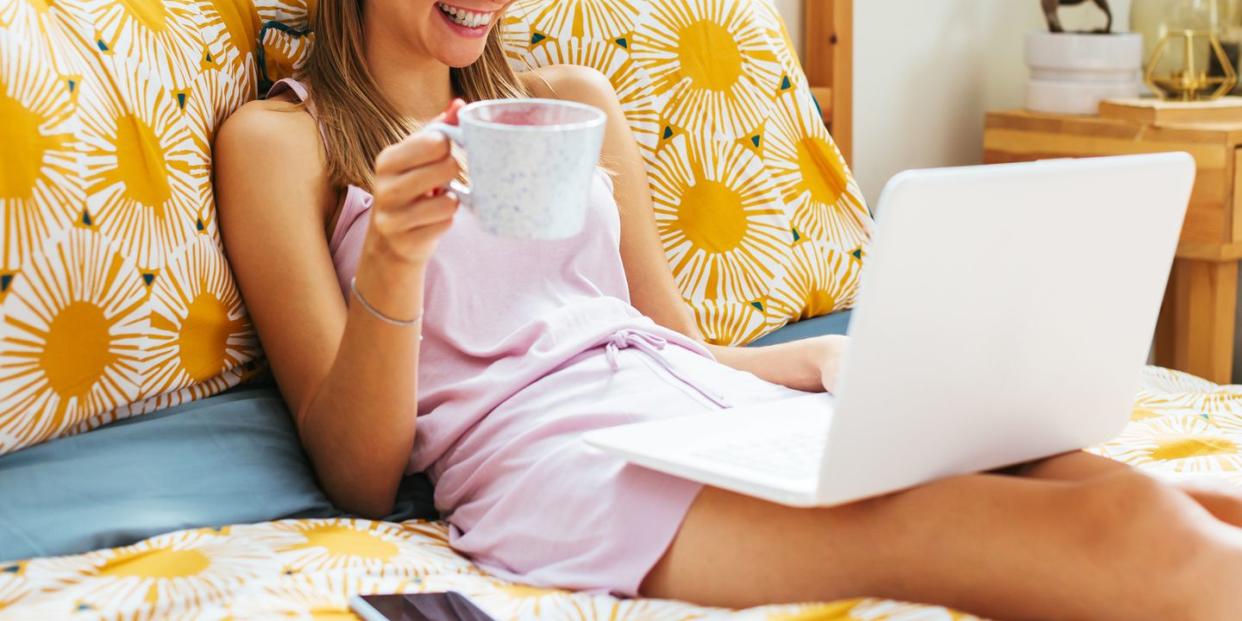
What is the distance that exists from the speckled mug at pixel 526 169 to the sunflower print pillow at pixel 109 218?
16.2 inches

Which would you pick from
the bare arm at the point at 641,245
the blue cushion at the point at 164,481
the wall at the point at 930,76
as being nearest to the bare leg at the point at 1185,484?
the bare arm at the point at 641,245

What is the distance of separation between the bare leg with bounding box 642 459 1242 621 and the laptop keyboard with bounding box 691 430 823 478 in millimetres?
33

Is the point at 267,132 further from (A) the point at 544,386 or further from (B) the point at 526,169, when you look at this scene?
(B) the point at 526,169

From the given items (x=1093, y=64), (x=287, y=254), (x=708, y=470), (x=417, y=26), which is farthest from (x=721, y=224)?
(x=1093, y=64)

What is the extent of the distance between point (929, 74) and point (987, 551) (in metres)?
1.68

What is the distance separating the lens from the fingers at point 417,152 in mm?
924

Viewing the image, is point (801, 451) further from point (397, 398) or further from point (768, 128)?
point (768, 128)

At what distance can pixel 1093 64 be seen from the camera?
2311mm

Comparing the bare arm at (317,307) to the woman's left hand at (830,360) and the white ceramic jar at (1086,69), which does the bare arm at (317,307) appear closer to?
the woman's left hand at (830,360)

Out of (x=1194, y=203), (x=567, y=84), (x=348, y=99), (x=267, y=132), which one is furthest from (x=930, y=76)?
(x=267, y=132)

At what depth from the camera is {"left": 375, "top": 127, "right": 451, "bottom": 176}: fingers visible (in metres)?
0.92

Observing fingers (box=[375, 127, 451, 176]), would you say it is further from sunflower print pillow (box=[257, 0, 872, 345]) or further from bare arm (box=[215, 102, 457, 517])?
sunflower print pillow (box=[257, 0, 872, 345])

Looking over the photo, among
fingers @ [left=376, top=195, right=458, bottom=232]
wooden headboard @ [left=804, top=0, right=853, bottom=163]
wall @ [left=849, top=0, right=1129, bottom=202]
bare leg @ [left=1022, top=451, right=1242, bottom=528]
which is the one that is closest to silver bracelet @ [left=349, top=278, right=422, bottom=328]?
fingers @ [left=376, top=195, right=458, bottom=232]

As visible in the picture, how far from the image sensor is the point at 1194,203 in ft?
7.09
